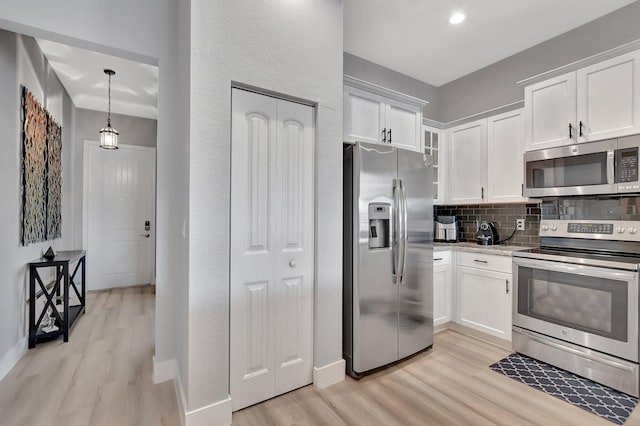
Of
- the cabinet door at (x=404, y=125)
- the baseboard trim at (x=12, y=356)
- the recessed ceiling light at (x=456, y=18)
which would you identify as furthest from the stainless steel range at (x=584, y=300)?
the baseboard trim at (x=12, y=356)

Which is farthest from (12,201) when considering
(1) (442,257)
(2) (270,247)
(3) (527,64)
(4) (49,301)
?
(3) (527,64)

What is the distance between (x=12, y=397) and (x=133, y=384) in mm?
713

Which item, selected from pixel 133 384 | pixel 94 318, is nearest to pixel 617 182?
pixel 133 384

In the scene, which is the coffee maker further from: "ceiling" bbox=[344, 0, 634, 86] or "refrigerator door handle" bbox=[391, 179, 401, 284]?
"ceiling" bbox=[344, 0, 634, 86]

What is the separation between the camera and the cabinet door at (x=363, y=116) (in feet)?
8.99

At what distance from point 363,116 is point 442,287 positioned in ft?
6.23

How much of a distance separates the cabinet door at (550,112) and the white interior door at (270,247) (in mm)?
2126

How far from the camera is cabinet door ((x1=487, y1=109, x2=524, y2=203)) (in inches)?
122

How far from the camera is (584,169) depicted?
2.56 m

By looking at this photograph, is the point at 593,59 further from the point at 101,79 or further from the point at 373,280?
the point at 101,79

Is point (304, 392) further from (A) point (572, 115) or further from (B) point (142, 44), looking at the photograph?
(A) point (572, 115)

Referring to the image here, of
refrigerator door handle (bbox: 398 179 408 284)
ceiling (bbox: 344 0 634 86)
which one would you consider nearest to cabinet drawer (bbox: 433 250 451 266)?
refrigerator door handle (bbox: 398 179 408 284)

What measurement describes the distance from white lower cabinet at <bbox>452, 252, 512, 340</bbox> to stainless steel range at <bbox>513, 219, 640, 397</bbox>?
0.32 feet

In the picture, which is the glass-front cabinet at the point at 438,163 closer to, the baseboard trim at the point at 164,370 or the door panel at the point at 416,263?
the door panel at the point at 416,263
